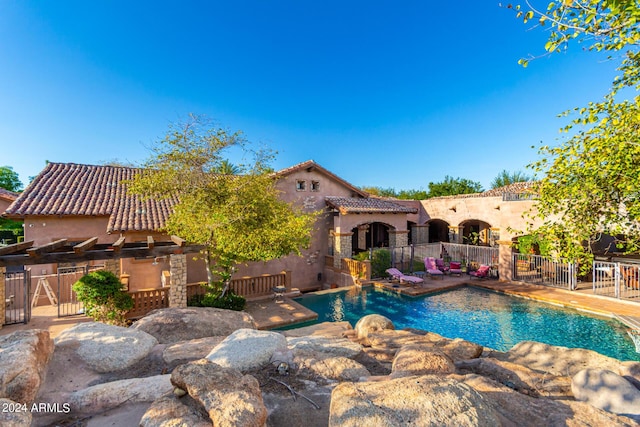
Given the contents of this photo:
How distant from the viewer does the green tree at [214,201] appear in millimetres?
11516

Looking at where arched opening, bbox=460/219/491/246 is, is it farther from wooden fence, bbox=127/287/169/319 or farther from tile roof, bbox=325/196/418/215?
wooden fence, bbox=127/287/169/319

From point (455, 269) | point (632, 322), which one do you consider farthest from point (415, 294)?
point (632, 322)

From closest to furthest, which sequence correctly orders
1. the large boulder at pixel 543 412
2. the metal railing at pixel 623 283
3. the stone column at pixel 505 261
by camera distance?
the large boulder at pixel 543 412
the metal railing at pixel 623 283
the stone column at pixel 505 261

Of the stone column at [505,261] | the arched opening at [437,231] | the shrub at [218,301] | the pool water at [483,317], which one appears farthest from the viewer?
the arched opening at [437,231]

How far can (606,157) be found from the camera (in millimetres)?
5688

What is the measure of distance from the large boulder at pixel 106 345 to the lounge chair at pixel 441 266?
1713 centimetres

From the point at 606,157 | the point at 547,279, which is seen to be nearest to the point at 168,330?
the point at 606,157

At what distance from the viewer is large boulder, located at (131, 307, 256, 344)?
26.1 feet

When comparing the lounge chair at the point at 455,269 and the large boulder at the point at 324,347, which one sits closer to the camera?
the large boulder at the point at 324,347

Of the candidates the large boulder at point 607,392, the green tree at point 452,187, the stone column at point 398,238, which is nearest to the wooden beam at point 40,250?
the large boulder at point 607,392

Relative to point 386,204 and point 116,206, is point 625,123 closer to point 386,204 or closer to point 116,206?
point 386,204

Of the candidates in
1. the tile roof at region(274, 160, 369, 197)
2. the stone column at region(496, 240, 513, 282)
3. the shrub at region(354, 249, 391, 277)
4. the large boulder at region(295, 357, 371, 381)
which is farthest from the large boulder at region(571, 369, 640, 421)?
the tile roof at region(274, 160, 369, 197)

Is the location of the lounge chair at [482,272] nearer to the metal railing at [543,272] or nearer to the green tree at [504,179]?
the metal railing at [543,272]

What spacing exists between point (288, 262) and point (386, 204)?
26.6ft
